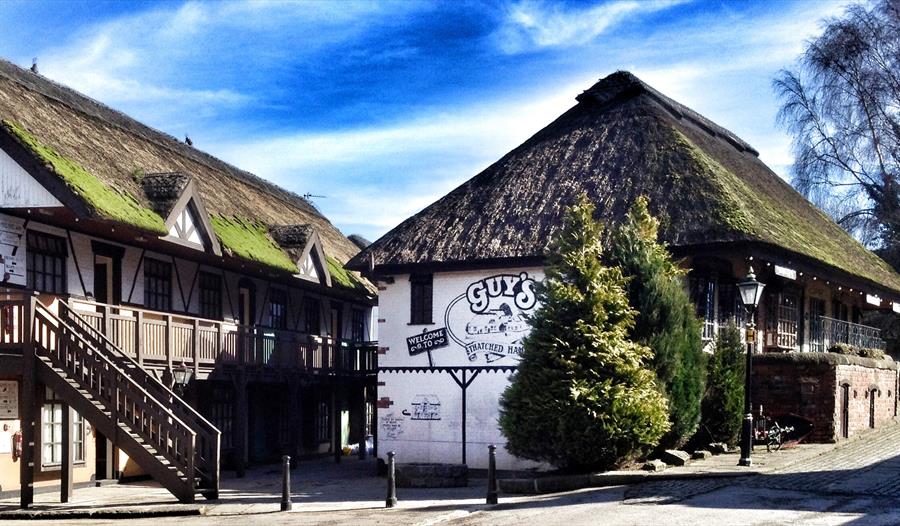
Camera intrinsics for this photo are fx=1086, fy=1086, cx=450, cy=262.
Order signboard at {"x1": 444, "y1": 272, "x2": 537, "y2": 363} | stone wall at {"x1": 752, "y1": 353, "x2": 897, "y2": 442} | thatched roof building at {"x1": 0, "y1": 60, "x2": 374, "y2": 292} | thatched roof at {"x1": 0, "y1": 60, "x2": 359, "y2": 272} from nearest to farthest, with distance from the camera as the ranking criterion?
1. thatched roof building at {"x1": 0, "y1": 60, "x2": 374, "y2": 292}
2. thatched roof at {"x1": 0, "y1": 60, "x2": 359, "y2": 272}
3. stone wall at {"x1": 752, "y1": 353, "x2": 897, "y2": 442}
4. signboard at {"x1": 444, "y1": 272, "x2": 537, "y2": 363}

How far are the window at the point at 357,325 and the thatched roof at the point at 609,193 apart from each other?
10023 mm

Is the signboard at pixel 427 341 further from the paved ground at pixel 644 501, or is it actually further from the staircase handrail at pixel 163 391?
the staircase handrail at pixel 163 391

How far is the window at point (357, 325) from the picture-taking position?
38094 mm

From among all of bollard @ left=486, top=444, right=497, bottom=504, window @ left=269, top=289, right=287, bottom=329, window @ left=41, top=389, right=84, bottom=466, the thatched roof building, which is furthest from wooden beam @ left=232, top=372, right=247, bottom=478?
bollard @ left=486, top=444, right=497, bottom=504

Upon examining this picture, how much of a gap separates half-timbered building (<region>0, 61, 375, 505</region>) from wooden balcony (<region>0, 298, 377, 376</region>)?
49 mm

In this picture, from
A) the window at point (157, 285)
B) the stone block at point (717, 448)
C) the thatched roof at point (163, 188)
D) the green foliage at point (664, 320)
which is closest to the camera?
the green foliage at point (664, 320)

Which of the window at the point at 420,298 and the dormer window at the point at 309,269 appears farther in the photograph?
the dormer window at the point at 309,269

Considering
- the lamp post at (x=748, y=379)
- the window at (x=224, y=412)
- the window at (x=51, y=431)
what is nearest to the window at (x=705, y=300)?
the lamp post at (x=748, y=379)

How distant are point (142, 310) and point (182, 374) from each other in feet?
6.50

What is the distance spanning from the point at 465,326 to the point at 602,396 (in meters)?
7.22

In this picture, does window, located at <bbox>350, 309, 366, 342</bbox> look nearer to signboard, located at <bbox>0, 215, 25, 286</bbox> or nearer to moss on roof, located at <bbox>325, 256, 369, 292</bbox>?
moss on roof, located at <bbox>325, 256, 369, 292</bbox>

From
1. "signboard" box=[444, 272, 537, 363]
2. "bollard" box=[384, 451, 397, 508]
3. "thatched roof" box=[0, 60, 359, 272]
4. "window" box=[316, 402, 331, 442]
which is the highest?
"thatched roof" box=[0, 60, 359, 272]

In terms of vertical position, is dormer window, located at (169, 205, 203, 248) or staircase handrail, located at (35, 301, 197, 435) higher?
dormer window, located at (169, 205, 203, 248)

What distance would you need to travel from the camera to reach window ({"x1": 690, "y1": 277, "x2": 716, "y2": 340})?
25375mm
